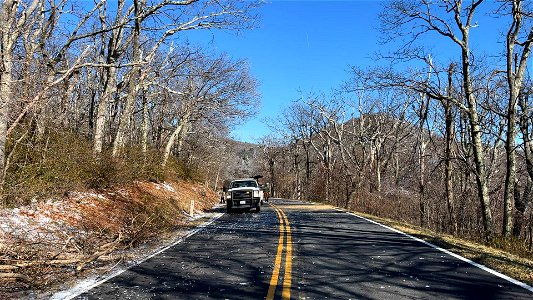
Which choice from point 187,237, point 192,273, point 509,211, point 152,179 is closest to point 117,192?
point 187,237

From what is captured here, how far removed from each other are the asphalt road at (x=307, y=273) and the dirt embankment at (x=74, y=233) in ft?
3.34

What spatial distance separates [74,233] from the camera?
844 cm

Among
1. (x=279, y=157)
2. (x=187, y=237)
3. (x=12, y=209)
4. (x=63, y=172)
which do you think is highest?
(x=279, y=157)

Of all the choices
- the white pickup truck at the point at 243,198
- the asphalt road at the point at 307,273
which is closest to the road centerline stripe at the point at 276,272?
the asphalt road at the point at 307,273

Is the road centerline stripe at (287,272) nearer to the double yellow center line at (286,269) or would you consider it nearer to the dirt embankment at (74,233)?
the double yellow center line at (286,269)

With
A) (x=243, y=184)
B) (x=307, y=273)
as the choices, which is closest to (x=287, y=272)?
(x=307, y=273)

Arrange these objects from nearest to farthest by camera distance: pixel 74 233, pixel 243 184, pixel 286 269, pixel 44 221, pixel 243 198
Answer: pixel 286 269
pixel 74 233
pixel 44 221
pixel 243 198
pixel 243 184

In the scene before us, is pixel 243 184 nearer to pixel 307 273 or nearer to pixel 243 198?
pixel 243 198

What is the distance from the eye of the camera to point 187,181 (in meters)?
30.8

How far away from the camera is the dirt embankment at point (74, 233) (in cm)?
649

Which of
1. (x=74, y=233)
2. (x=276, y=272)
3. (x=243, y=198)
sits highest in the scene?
(x=243, y=198)

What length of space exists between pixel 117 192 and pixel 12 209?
18.3 feet

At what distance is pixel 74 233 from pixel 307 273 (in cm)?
503

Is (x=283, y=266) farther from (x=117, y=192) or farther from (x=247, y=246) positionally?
(x=117, y=192)
